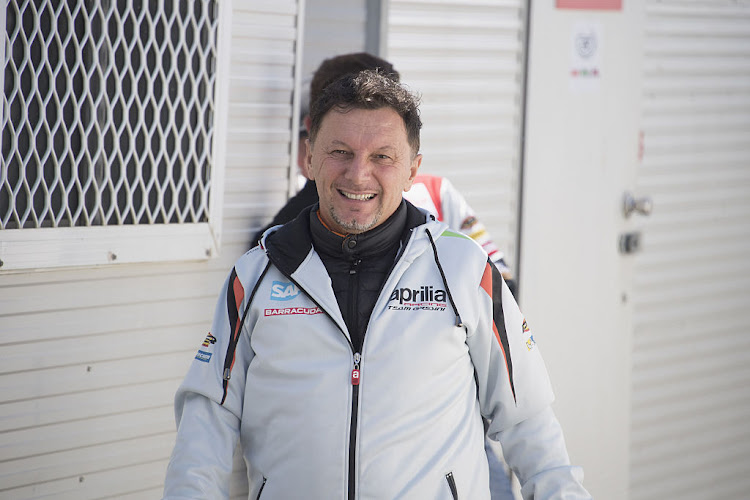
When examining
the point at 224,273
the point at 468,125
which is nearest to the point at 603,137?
the point at 468,125

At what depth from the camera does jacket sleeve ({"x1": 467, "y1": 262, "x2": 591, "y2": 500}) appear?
276 cm

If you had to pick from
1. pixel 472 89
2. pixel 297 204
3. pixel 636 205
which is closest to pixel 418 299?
pixel 297 204

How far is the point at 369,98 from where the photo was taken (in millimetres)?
2738

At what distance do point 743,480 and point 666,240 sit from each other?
1.78 m

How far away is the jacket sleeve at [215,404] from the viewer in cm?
267

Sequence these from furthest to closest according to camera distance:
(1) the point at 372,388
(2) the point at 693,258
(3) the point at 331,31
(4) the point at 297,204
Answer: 1. (2) the point at 693,258
2. (3) the point at 331,31
3. (4) the point at 297,204
4. (1) the point at 372,388

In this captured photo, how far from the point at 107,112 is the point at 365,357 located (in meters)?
1.46

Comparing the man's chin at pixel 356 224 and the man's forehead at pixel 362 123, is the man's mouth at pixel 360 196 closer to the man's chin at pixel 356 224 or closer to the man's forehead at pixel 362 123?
the man's chin at pixel 356 224

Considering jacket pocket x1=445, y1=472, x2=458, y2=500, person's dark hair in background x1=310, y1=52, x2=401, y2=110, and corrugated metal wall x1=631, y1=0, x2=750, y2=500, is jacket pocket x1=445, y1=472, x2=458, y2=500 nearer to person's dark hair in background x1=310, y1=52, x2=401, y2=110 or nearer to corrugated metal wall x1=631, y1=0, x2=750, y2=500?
person's dark hair in background x1=310, y1=52, x2=401, y2=110

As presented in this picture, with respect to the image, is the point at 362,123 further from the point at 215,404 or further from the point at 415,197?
the point at 415,197

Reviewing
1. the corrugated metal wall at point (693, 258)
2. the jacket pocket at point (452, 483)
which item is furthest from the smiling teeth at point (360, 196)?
the corrugated metal wall at point (693, 258)

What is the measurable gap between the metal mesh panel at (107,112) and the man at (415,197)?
1.12 ft

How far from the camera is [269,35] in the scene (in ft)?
12.8

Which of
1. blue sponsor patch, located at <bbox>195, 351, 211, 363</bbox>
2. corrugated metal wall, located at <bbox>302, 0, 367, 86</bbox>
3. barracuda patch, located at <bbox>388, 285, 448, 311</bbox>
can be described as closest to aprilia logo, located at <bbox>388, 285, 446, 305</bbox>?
barracuda patch, located at <bbox>388, 285, 448, 311</bbox>
